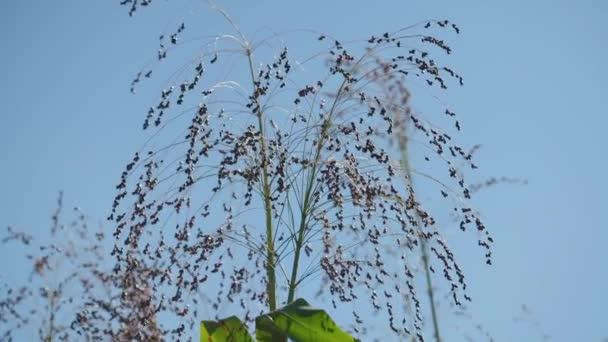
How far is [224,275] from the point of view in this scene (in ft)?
9.65

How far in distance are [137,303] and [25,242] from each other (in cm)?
170

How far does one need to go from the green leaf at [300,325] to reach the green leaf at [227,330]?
0.15ft

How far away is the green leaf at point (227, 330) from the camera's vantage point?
271cm

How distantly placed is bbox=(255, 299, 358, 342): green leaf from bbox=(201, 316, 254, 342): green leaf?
46mm

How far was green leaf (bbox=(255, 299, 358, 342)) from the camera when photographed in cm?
262

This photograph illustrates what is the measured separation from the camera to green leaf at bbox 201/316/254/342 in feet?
8.90

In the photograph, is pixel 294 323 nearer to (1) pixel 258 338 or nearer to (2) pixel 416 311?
(1) pixel 258 338

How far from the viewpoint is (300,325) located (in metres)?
2.70

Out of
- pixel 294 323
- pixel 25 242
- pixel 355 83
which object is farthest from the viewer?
pixel 25 242

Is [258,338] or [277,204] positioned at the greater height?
[277,204]

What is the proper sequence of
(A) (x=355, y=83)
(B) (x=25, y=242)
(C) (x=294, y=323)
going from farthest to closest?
(B) (x=25, y=242), (A) (x=355, y=83), (C) (x=294, y=323)

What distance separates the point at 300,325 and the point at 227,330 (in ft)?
0.74

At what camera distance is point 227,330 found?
274cm

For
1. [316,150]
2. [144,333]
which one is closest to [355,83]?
[316,150]
